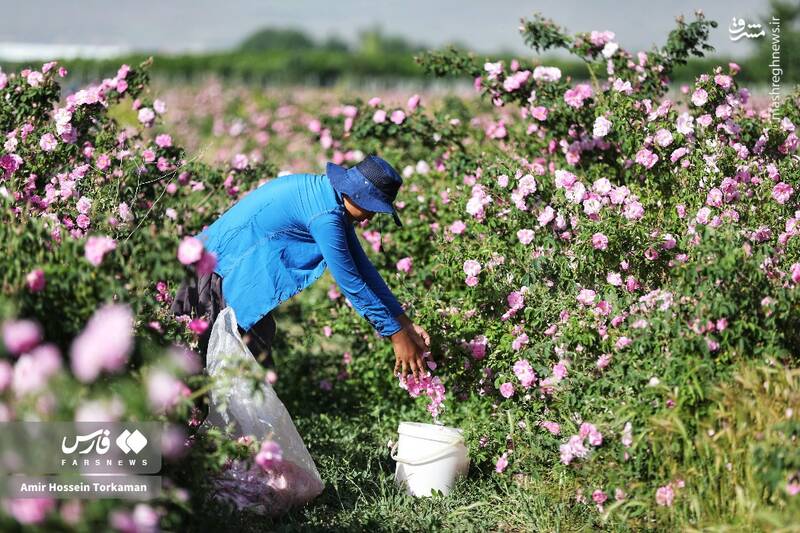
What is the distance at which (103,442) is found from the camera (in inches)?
92.4

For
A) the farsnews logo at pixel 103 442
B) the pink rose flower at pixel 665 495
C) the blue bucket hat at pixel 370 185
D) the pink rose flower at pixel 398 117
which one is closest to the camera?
the farsnews logo at pixel 103 442

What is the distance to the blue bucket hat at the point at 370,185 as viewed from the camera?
3.37 metres

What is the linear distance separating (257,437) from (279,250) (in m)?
0.80

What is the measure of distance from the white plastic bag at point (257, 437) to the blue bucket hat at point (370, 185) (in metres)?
0.70

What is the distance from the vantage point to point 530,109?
4879 millimetres

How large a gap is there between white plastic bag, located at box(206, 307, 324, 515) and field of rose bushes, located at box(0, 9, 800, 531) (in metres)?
0.09

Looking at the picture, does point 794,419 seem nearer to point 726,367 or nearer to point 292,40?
point 726,367

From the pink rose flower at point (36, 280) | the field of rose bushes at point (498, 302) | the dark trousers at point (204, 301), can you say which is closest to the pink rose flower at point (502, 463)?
the field of rose bushes at point (498, 302)

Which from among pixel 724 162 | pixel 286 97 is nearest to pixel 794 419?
pixel 724 162

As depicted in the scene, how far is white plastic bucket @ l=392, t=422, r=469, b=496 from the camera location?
138 inches

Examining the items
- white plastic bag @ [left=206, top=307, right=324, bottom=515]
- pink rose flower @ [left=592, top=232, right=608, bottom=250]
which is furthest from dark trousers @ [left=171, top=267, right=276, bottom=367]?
pink rose flower @ [left=592, top=232, right=608, bottom=250]

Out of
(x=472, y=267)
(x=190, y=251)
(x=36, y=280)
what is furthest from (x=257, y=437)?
(x=472, y=267)

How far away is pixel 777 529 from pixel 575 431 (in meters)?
1.00

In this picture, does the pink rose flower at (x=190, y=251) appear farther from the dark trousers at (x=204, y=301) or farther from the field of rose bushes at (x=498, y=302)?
the dark trousers at (x=204, y=301)
